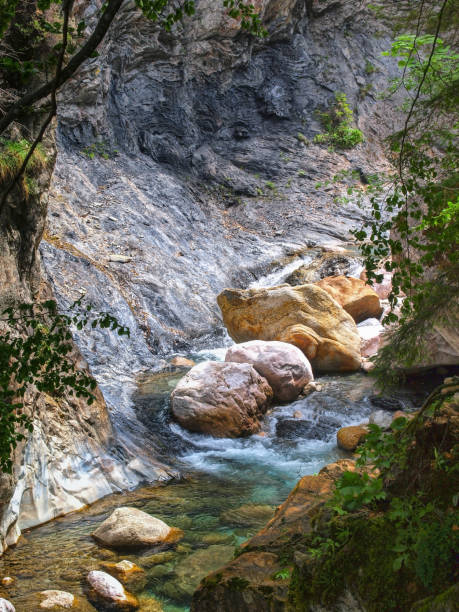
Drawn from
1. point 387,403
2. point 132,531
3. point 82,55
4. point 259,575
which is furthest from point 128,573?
point 387,403

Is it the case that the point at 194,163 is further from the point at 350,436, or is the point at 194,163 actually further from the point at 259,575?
the point at 259,575

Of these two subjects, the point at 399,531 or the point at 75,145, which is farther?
the point at 75,145

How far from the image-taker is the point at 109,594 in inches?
152

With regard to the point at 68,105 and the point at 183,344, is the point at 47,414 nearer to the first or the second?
the point at 183,344

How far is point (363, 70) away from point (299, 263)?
16270mm

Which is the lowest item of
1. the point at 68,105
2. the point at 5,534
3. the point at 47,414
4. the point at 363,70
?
the point at 5,534

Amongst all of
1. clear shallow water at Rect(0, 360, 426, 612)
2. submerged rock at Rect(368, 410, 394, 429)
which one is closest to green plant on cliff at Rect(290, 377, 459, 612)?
clear shallow water at Rect(0, 360, 426, 612)

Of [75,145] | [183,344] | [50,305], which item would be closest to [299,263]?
[183,344]

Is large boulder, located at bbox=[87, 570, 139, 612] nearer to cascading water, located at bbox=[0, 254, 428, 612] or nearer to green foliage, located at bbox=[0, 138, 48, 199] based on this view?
cascading water, located at bbox=[0, 254, 428, 612]

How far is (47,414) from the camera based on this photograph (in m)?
5.82

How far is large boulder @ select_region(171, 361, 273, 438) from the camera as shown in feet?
25.4

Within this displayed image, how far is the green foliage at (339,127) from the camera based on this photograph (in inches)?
988

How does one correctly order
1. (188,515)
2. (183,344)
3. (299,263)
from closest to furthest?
1. (188,515)
2. (183,344)
3. (299,263)

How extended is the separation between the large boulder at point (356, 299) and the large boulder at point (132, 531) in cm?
842
